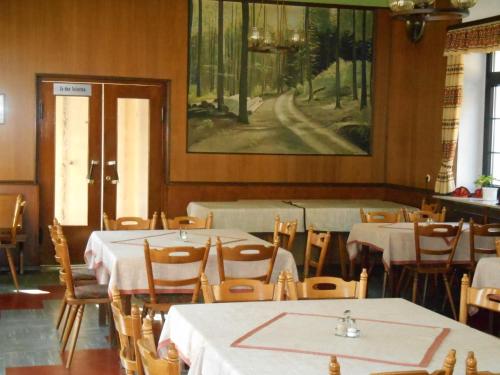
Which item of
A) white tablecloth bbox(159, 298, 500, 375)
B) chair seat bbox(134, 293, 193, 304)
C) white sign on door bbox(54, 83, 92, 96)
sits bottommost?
chair seat bbox(134, 293, 193, 304)

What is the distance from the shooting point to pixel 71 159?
11.1m

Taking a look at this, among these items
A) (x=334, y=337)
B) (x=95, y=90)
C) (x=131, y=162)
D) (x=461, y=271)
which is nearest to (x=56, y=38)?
(x=95, y=90)

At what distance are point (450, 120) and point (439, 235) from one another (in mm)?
2682

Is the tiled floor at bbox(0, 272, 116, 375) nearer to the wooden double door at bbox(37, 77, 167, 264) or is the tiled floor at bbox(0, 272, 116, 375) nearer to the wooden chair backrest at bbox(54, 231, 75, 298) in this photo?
the wooden chair backrest at bbox(54, 231, 75, 298)

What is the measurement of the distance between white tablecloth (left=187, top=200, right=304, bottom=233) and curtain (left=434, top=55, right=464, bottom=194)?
184 centimetres

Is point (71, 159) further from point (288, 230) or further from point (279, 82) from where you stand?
point (288, 230)

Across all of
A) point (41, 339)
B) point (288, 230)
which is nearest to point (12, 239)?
point (41, 339)

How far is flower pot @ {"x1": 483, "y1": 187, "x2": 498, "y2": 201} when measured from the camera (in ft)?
32.3

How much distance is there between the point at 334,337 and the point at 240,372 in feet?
2.49

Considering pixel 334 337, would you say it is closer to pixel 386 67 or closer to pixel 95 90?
pixel 95 90

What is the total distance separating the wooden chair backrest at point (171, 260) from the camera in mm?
6156

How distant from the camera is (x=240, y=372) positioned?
342 cm

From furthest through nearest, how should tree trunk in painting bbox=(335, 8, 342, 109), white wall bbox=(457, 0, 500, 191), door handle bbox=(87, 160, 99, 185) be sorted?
1. tree trunk in painting bbox=(335, 8, 342, 109)
2. door handle bbox=(87, 160, 99, 185)
3. white wall bbox=(457, 0, 500, 191)

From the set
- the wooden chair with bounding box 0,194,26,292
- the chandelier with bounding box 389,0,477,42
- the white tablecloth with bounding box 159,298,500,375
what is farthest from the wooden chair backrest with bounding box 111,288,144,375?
the wooden chair with bounding box 0,194,26,292
